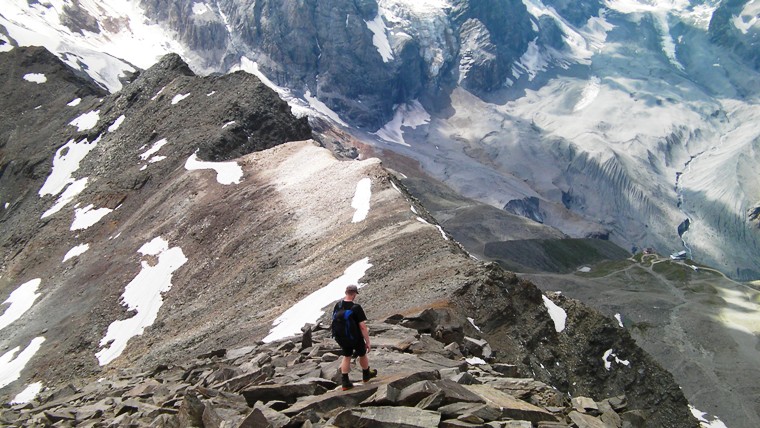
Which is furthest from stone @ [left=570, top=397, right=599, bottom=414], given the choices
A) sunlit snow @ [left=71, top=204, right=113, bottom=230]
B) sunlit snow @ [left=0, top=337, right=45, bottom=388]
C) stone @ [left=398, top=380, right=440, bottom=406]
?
sunlit snow @ [left=71, top=204, right=113, bottom=230]

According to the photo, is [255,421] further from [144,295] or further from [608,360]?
[144,295]

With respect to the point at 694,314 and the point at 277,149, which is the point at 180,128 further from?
the point at 694,314

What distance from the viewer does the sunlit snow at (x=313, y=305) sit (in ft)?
116

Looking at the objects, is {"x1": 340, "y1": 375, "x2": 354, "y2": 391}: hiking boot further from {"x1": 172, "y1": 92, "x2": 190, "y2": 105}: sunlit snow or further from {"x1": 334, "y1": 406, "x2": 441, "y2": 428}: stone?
{"x1": 172, "y1": 92, "x2": 190, "y2": 105}: sunlit snow

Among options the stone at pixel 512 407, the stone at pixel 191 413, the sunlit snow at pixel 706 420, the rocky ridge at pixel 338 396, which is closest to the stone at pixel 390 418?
the rocky ridge at pixel 338 396

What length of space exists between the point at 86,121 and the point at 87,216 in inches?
1039

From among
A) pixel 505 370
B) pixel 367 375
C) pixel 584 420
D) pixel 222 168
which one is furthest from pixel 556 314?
pixel 222 168

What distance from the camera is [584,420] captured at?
58.1 ft

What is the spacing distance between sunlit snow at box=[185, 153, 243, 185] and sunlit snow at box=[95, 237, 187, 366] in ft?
28.2

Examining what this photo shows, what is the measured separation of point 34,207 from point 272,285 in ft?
147

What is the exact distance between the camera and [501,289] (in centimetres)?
3341

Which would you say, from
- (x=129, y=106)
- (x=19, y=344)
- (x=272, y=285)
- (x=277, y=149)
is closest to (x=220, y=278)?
(x=272, y=285)

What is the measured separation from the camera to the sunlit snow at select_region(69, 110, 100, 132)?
8892 centimetres

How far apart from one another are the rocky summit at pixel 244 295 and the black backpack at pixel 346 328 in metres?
1.27
